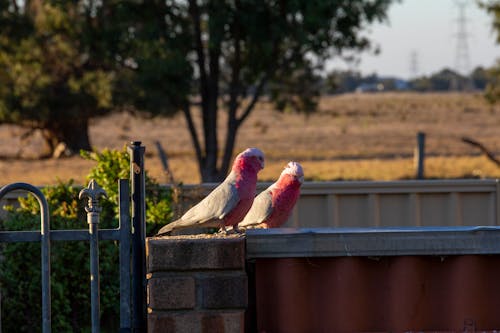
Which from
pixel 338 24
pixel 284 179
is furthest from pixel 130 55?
pixel 284 179

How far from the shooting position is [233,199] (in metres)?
4.43

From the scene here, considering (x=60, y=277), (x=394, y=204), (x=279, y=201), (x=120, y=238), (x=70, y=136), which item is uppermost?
(x=70, y=136)

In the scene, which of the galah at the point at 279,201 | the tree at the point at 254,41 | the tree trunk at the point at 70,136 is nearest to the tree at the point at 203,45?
the tree at the point at 254,41

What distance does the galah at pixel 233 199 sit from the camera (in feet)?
14.5

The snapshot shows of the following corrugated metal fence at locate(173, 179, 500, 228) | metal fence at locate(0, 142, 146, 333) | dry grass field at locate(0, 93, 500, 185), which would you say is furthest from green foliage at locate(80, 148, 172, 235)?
metal fence at locate(0, 142, 146, 333)

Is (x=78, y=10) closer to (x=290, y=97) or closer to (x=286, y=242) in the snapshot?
(x=290, y=97)

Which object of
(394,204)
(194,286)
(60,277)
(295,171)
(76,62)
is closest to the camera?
(194,286)

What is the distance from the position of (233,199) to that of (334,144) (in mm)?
37071

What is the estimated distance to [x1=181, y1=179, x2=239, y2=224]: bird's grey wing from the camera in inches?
174

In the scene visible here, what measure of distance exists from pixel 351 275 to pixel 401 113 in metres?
65.0

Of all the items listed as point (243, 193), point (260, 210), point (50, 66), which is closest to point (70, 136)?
point (50, 66)

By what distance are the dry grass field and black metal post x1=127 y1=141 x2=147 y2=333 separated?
381 centimetres

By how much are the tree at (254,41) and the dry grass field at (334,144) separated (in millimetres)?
2243

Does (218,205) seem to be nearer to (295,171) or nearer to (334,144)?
(295,171)
